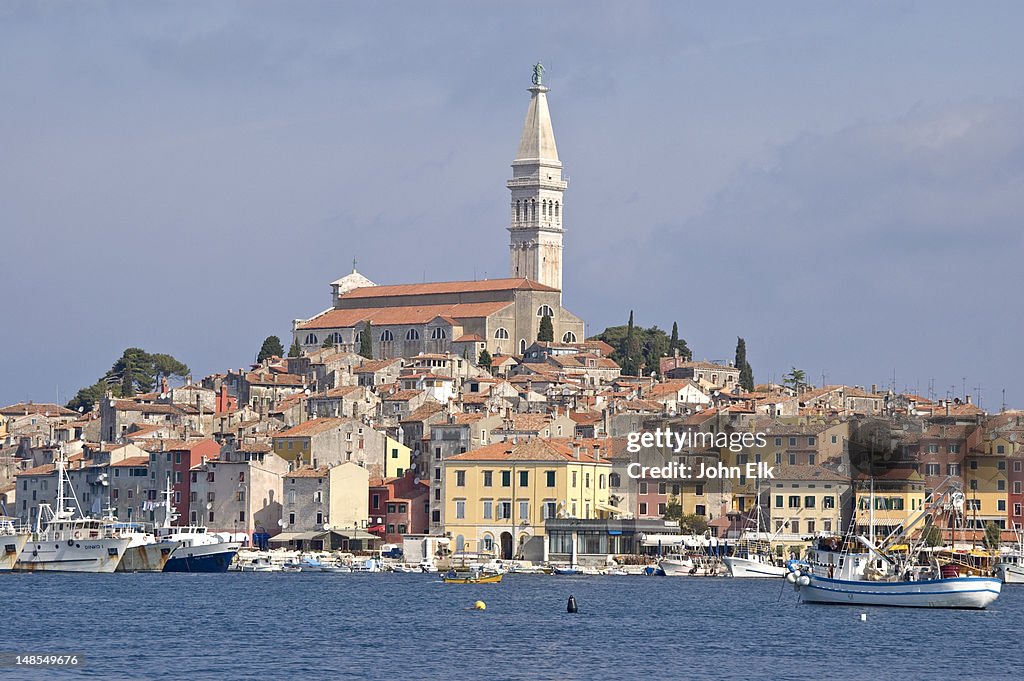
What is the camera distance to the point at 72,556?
286 feet

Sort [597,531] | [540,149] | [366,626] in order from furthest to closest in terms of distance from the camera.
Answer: [540,149]
[597,531]
[366,626]

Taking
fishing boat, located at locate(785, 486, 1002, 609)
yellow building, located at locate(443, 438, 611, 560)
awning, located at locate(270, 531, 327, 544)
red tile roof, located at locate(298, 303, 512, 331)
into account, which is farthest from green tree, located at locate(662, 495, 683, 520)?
red tile roof, located at locate(298, 303, 512, 331)

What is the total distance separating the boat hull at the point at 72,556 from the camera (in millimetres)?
86750

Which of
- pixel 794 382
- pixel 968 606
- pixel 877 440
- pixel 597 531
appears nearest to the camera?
pixel 968 606

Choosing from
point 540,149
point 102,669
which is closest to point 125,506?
point 102,669

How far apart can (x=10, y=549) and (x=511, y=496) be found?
754 inches

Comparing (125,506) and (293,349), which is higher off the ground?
(293,349)

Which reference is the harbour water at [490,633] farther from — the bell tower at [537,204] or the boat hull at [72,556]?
the bell tower at [537,204]

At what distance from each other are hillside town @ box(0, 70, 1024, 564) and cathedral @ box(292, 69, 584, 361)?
11.4 metres

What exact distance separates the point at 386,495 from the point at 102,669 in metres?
51.6

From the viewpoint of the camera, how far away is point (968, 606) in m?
63.6

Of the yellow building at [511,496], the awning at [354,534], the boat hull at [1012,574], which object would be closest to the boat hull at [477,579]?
the yellow building at [511,496]

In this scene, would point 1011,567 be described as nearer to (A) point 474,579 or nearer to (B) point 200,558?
(A) point 474,579

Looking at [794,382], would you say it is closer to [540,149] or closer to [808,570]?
[540,149]
